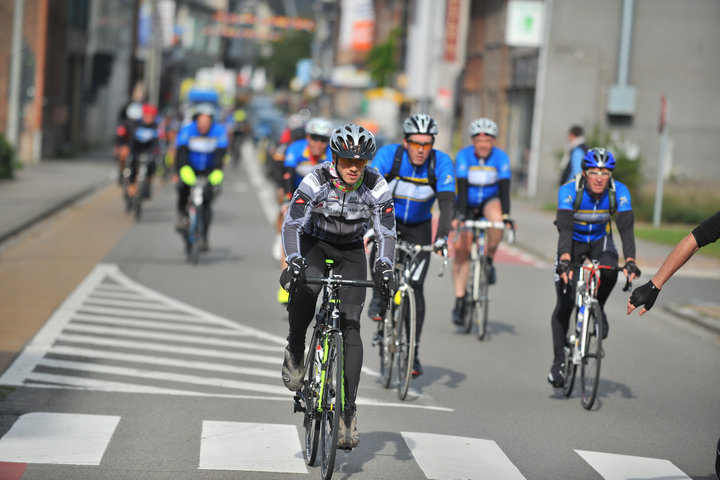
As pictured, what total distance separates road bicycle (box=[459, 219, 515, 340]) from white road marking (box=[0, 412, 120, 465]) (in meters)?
4.85

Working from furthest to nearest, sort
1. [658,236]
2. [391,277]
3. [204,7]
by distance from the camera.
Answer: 1. [204,7]
2. [658,236]
3. [391,277]

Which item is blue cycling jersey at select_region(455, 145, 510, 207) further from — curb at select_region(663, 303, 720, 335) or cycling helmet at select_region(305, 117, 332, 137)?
curb at select_region(663, 303, 720, 335)

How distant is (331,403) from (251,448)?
0.87 m

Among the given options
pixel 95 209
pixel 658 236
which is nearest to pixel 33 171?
pixel 95 209

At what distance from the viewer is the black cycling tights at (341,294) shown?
687 cm

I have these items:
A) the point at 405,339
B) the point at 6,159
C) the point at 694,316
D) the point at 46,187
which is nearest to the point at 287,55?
the point at 6,159

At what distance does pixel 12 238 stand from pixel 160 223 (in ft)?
13.0

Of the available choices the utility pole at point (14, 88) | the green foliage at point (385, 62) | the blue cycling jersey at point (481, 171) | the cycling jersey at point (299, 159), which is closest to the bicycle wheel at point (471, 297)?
the blue cycling jersey at point (481, 171)

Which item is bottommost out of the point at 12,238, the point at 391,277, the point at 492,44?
the point at 12,238

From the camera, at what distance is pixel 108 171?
35.3 m

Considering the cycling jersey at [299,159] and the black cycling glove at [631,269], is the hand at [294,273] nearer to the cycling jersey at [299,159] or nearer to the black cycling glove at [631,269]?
the black cycling glove at [631,269]

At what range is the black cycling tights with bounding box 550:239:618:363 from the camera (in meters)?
9.35

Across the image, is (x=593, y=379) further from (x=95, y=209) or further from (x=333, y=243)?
(x=95, y=209)

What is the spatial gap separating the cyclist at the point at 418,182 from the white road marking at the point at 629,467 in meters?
2.29
